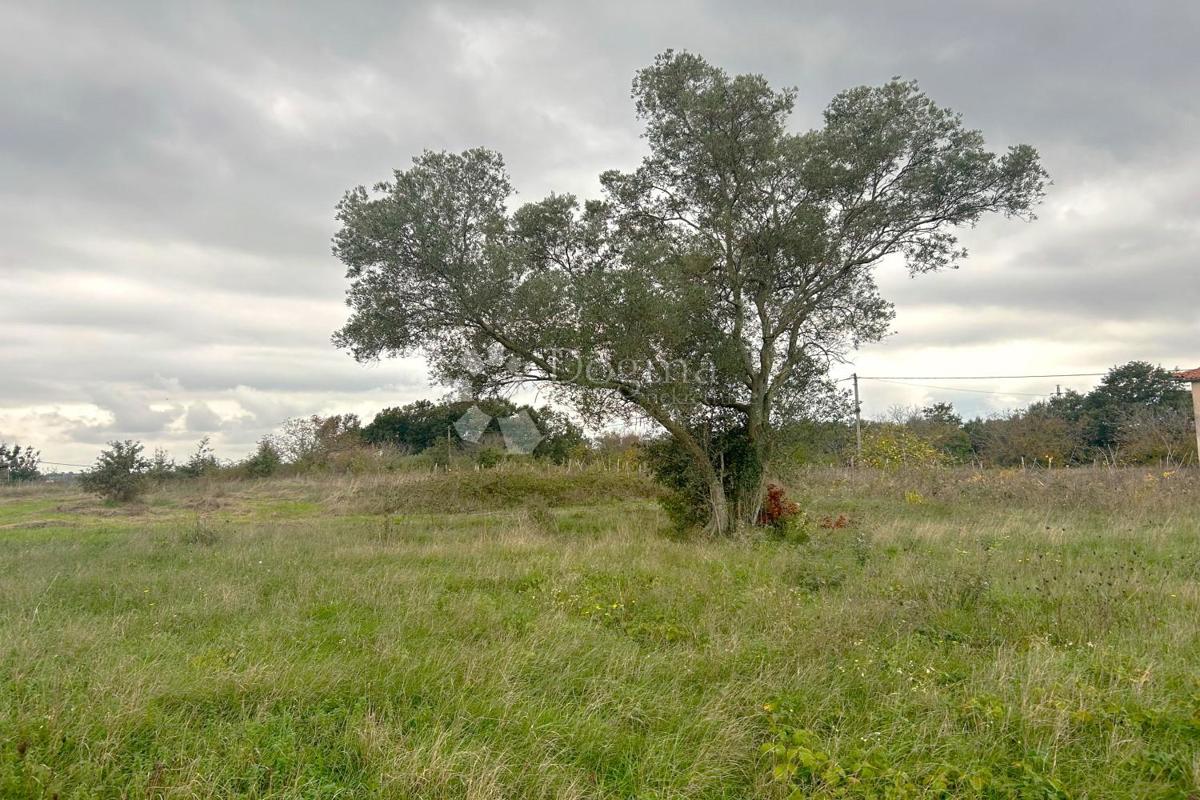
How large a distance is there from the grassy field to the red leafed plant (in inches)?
109

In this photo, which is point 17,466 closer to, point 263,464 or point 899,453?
point 263,464

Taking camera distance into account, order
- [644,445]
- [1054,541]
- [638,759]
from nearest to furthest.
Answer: [638,759]
[1054,541]
[644,445]

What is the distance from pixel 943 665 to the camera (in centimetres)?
518

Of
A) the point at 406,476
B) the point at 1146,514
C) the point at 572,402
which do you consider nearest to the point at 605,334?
the point at 572,402

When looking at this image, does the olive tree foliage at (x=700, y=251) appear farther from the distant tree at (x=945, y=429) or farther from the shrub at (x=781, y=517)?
the distant tree at (x=945, y=429)

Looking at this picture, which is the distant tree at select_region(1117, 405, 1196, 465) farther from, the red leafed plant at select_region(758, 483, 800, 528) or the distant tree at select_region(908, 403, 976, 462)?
the red leafed plant at select_region(758, 483, 800, 528)

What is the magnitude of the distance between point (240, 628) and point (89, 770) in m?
2.54

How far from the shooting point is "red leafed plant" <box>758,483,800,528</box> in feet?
43.9

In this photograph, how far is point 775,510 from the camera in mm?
13555

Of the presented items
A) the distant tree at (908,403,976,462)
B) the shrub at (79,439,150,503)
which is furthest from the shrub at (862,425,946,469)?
the shrub at (79,439,150,503)

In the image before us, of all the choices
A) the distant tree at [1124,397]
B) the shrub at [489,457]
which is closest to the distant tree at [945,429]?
the distant tree at [1124,397]

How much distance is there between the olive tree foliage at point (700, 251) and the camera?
39.4 feet

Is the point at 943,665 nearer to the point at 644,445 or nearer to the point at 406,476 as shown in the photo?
the point at 644,445

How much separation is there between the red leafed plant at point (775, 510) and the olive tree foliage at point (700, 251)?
A: 39 cm
